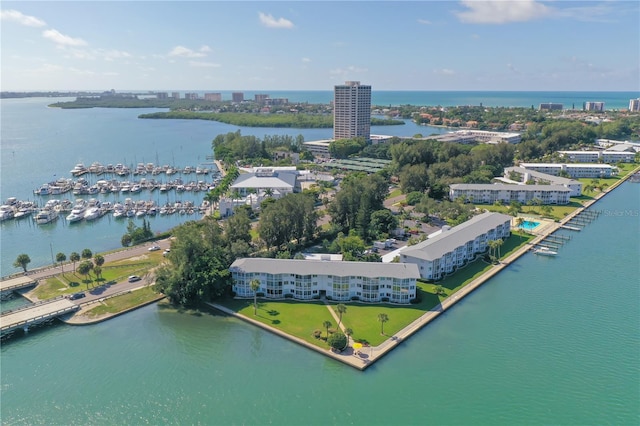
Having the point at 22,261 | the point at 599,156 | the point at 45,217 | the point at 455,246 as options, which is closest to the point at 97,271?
the point at 22,261

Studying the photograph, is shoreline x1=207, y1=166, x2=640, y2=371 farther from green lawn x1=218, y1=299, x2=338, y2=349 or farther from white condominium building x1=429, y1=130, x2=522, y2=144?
white condominium building x1=429, y1=130, x2=522, y2=144

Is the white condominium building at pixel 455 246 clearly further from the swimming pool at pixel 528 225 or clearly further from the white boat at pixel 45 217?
the white boat at pixel 45 217

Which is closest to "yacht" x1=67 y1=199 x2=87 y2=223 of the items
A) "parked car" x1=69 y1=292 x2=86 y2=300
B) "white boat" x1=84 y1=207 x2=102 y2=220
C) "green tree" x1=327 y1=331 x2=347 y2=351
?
"white boat" x1=84 y1=207 x2=102 y2=220

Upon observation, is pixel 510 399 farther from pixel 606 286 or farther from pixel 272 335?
pixel 606 286

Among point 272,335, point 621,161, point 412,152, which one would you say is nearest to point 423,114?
point 621,161

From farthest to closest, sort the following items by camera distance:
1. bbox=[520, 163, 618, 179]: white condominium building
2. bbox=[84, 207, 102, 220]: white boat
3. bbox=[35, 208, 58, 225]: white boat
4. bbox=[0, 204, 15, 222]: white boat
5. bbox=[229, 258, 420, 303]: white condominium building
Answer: bbox=[520, 163, 618, 179]: white condominium building, bbox=[84, 207, 102, 220]: white boat, bbox=[0, 204, 15, 222]: white boat, bbox=[35, 208, 58, 225]: white boat, bbox=[229, 258, 420, 303]: white condominium building

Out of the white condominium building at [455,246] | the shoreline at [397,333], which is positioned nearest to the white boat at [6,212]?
the shoreline at [397,333]

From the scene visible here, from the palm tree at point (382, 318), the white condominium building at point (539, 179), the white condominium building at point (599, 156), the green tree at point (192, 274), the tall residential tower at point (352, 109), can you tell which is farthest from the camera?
the tall residential tower at point (352, 109)
